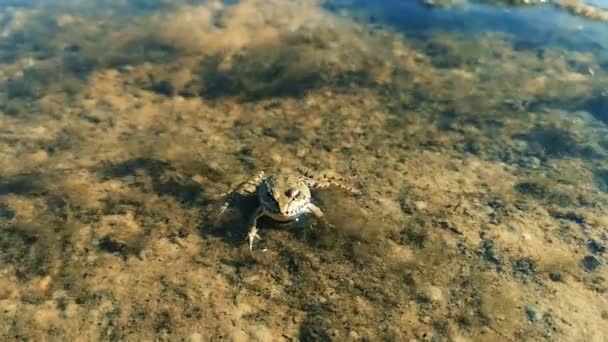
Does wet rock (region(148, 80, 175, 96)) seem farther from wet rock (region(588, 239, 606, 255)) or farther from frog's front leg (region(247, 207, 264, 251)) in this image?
wet rock (region(588, 239, 606, 255))

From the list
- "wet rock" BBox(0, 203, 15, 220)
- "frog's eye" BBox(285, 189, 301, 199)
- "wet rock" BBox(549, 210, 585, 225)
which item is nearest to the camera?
"frog's eye" BBox(285, 189, 301, 199)

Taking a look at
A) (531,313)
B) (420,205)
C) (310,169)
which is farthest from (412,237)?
(310,169)

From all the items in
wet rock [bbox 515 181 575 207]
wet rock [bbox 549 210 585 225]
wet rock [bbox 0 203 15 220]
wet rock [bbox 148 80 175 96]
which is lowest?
wet rock [bbox 0 203 15 220]

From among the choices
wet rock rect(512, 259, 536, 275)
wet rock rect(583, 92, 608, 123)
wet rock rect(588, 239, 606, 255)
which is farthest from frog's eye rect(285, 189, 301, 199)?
wet rock rect(583, 92, 608, 123)

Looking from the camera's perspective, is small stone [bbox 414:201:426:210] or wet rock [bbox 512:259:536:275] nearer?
wet rock [bbox 512:259:536:275]

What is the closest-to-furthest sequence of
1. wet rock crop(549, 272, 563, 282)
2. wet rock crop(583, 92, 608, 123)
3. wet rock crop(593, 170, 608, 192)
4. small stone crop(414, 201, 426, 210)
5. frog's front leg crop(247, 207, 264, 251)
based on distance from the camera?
wet rock crop(549, 272, 563, 282)
frog's front leg crop(247, 207, 264, 251)
small stone crop(414, 201, 426, 210)
wet rock crop(593, 170, 608, 192)
wet rock crop(583, 92, 608, 123)

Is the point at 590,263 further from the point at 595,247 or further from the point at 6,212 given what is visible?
A: the point at 6,212

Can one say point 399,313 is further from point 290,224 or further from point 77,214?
point 77,214

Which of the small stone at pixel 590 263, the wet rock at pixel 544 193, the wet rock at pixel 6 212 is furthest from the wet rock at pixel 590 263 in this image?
the wet rock at pixel 6 212
